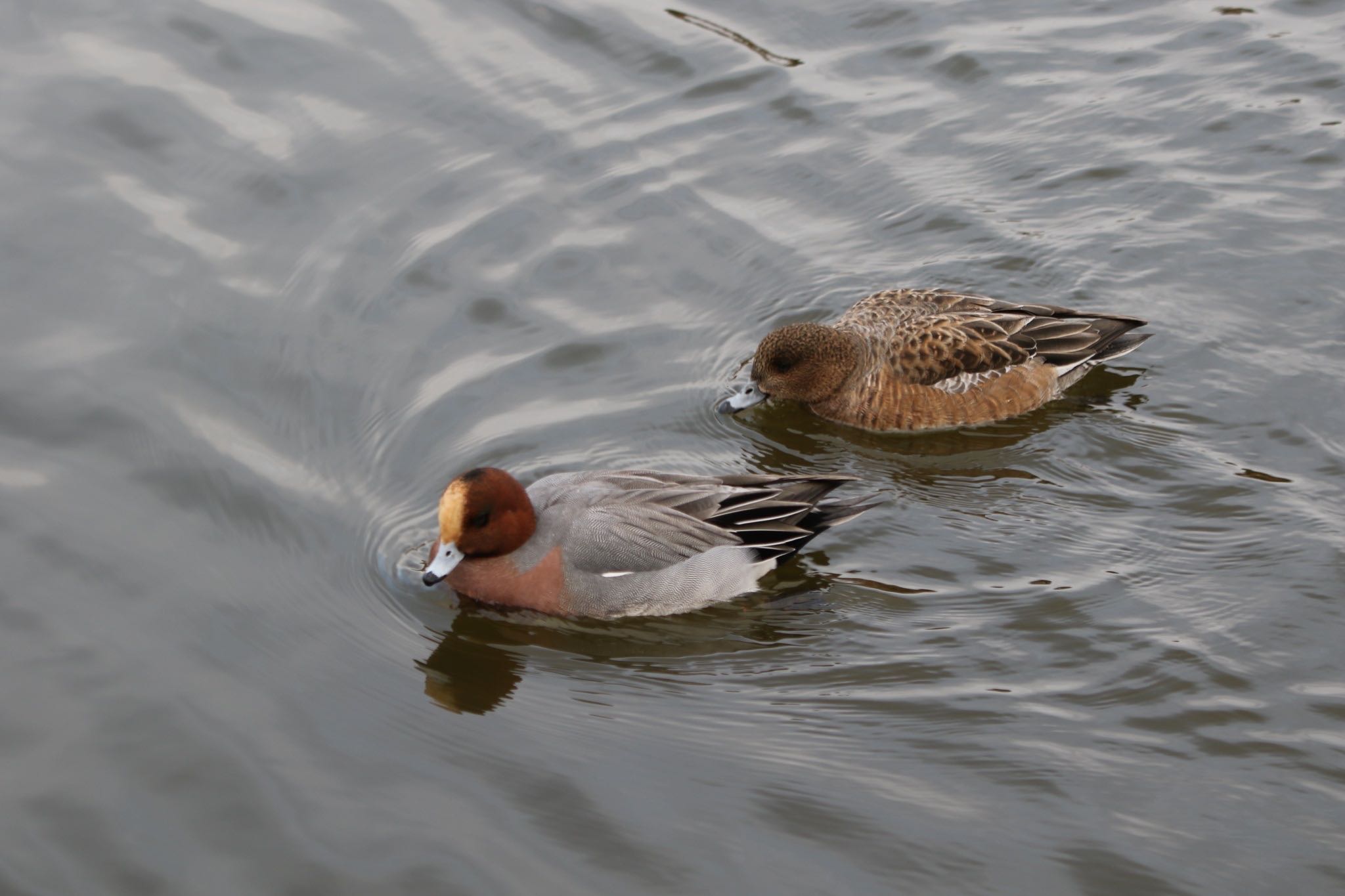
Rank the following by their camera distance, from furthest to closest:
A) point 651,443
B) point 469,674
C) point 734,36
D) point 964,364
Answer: point 734,36
point 964,364
point 651,443
point 469,674

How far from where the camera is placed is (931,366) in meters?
8.80

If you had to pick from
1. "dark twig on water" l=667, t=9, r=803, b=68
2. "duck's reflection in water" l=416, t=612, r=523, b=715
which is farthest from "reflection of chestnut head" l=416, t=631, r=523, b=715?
"dark twig on water" l=667, t=9, r=803, b=68

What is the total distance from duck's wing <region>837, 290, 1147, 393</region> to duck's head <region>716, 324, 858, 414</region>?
0.26m

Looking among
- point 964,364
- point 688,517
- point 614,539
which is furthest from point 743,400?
point 614,539

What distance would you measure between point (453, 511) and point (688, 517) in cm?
118

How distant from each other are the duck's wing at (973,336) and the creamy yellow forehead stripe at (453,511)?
3.07 meters

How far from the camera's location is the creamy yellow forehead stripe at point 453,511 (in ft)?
22.6

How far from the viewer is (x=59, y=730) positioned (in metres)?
5.89

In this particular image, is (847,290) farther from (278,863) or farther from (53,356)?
(278,863)

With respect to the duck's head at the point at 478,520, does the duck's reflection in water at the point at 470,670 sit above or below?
below

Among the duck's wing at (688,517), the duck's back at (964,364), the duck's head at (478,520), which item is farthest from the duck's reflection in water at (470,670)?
the duck's back at (964,364)

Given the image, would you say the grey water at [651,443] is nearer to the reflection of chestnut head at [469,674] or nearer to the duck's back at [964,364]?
the reflection of chestnut head at [469,674]

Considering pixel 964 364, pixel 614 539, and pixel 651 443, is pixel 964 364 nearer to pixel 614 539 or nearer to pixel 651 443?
pixel 651 443

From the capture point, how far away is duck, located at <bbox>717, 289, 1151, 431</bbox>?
880cm
